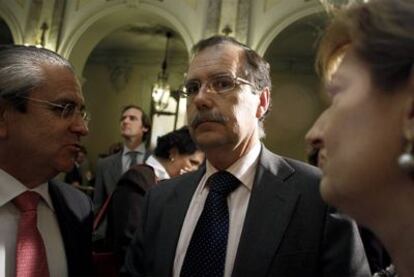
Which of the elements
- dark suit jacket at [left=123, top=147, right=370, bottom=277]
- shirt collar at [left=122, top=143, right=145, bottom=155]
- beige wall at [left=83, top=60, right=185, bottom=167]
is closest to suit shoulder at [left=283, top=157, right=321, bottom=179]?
dark suit jacket at [left=123, top=147, right=370, bottom=277]

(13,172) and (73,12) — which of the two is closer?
(13,172)

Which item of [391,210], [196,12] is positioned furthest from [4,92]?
[196,12]

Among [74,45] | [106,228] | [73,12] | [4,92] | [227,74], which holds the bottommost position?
[106,228]

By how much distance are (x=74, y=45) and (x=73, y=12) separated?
2.27 feet

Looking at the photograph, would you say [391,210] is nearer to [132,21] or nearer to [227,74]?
[227,74]

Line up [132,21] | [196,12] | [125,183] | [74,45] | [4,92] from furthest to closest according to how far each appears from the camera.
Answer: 1. [132,21]
2. [74,45]
3. [196,12]
4. [125,183]
5. [4,92]

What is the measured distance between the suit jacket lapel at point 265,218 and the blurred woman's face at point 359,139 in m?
0.71

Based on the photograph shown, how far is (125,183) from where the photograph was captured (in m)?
3.03

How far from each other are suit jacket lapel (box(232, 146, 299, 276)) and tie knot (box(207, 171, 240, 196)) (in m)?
0.09

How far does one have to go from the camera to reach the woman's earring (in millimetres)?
863

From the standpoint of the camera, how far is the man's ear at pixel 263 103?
2.19m

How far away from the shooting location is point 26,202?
1879mm

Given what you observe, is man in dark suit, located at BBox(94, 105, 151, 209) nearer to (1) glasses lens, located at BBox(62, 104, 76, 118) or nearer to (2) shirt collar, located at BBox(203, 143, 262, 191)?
(1) glasses lens, located at BBox(62, 104, 76, 118)

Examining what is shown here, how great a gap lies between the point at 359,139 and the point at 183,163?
A: 2724 mm
